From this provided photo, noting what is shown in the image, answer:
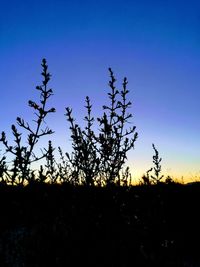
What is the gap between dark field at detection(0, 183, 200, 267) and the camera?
4285 millimetres

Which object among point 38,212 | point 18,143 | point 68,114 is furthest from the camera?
point 68,114

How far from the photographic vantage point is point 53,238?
4730 mm

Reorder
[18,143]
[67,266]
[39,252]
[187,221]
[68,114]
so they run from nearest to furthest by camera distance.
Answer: [67,266] → [39,252] → [18,143] → [187,221] → [68,114]

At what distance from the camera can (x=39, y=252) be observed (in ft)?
15.3

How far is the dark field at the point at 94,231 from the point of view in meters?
4.29

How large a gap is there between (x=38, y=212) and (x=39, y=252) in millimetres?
1647

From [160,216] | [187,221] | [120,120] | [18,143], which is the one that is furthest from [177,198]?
[18,143]

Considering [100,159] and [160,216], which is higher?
[100,159]

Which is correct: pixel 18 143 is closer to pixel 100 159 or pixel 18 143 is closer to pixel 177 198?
pixel 100 159

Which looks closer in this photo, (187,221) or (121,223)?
(121,223)

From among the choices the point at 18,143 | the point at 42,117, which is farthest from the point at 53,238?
the point at 42,117

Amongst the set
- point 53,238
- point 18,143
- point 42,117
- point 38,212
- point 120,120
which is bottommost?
point 53,238

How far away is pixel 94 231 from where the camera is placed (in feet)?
15.7

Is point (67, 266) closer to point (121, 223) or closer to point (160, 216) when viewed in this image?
point (121, 223)
